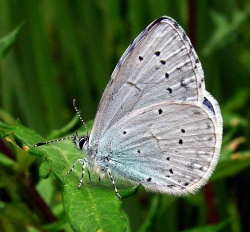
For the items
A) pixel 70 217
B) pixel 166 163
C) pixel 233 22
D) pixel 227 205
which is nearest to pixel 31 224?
pixel 166 163

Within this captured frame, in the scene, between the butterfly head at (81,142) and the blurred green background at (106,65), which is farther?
the blurred green background at (106,65)

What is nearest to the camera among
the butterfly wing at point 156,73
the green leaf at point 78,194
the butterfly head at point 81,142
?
Answer: the green leaf at point 78,194

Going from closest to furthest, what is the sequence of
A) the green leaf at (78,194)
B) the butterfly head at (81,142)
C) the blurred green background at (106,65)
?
the green leaf at (78,194)
the butterfly head at (81,142)
the blurred green background at (106,65)

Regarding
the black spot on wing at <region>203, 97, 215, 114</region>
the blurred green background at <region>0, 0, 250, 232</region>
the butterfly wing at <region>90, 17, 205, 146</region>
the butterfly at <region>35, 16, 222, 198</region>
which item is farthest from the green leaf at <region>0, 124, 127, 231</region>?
the blurred green background at <region>0, 0, 250, 232</region>

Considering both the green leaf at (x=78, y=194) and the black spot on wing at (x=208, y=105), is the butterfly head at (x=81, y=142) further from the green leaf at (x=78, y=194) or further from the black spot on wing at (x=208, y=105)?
the black spot on wing at (x=208, y=105)

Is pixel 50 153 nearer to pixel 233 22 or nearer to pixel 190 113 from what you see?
pixel 190 113

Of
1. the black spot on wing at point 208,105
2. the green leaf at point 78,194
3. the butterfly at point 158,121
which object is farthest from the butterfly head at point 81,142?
the black spot on wing at point 208,105

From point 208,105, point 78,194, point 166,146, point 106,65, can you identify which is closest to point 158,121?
point 166,146
